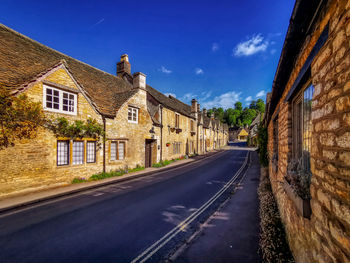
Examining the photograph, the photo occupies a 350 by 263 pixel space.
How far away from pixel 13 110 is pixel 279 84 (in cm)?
1120

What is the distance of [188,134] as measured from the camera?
2802 centimetres

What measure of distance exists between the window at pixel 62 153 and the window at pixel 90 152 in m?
1.30

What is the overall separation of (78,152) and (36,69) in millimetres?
5509

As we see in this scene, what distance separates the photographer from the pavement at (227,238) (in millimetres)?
4043

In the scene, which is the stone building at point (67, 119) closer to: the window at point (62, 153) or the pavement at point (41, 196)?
the window at point (62, 153)

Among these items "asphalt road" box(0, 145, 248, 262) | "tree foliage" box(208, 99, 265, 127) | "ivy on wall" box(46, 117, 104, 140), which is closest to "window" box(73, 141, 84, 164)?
"ivy on wall" box(46, 117, 104, 140)

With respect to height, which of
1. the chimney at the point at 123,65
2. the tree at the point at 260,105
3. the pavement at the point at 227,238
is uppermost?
the tree at the point at 260,105

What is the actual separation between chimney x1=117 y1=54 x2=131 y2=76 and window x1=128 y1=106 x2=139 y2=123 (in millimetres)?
8197

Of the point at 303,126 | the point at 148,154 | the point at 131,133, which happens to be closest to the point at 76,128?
the point at 131,133

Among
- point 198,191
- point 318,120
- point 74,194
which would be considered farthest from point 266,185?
point 74,194

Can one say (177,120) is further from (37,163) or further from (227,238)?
(227,238)

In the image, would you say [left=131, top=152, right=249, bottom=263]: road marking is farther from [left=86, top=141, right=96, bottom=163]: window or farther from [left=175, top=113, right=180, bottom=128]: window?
[left=175, top=113, right=180, bottom=128]: window

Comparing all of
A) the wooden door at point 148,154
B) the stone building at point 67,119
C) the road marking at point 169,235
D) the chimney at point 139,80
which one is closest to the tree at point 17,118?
the stone building at point 67,119

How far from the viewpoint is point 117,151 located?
1382 centimetres
